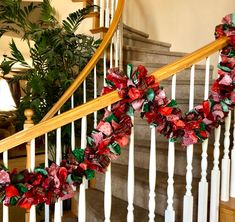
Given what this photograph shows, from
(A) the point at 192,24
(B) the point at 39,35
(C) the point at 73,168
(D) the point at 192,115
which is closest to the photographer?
(C) the point at 73,168

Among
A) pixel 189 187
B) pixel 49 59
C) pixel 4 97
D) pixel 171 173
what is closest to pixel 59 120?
pixel 171 173

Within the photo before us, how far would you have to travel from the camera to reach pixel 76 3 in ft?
11.9

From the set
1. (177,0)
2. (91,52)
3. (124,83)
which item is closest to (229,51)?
(124,83)

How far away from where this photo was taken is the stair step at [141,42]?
3.47 m

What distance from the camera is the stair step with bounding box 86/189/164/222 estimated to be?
1.87 metres

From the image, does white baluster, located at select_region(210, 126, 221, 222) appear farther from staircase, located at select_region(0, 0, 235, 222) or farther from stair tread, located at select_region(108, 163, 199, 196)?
stair tread, located at select_region(108, 163, 199, 196)

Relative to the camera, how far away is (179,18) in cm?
403

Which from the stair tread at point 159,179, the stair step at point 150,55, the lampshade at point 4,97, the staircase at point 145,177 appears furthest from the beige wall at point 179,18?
the lampshade at point 4,97

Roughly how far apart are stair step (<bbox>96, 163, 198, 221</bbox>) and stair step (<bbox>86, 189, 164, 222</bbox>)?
5 centimetres

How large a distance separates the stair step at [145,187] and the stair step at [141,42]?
5.37ft

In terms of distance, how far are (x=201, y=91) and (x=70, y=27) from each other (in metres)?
1.44

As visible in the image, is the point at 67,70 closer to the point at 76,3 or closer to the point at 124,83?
the point at 76,3

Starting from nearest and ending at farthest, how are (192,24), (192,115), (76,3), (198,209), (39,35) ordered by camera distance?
1. (192,115)
2. (198,209)
3. (39,35)
4. (76,3)
5. (192,24)

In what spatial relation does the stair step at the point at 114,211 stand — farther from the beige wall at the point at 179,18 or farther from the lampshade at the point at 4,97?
the beige wall at the point at 179,18
